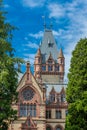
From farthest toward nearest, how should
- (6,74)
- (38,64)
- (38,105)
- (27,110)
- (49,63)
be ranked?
1. (49,63)
2. (38,64)
3. (38,105)
4. (27,110)
5. (6,74)

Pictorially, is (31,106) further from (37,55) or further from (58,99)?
(37,55)

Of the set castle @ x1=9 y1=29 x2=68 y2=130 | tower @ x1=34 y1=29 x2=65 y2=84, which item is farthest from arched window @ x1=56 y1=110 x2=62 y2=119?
tower @ x1=34 y1=29 x2=65 y2=84

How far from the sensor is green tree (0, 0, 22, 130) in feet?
106

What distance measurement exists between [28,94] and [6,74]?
53.5 meters

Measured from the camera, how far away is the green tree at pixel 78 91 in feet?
125

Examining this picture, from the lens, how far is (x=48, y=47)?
113 m

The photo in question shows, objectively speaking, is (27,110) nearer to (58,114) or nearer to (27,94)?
(27,94)

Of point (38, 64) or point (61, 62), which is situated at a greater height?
point (61, 62)

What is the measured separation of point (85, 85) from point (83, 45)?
16.1 ft

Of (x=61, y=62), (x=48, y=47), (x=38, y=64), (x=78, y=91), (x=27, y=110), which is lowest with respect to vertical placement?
(x=78, y=91)

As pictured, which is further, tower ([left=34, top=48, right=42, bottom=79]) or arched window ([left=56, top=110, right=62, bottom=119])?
tower ([left=34, top=48, right=42, bottom=79])

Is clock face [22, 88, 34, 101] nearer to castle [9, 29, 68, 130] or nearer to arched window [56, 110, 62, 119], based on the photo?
castle [9, 29, 68, 130]

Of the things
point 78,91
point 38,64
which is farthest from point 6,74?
point 38,64

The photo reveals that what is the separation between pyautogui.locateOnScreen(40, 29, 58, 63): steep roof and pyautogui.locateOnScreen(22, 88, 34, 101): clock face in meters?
26.5
